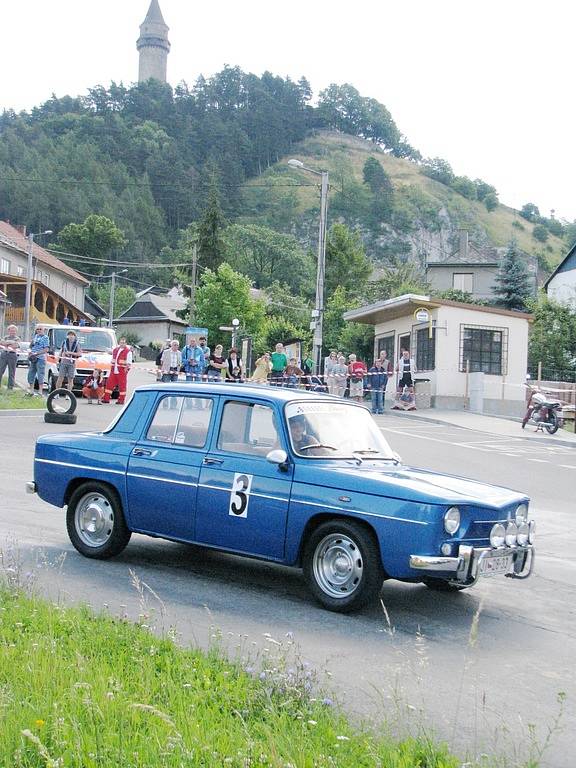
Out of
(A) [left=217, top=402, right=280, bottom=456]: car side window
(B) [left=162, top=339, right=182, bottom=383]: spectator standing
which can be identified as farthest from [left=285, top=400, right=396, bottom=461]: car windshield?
(B) [left=162, top=339, right=182, bottom=383]: spectator standing

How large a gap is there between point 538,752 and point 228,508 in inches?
138

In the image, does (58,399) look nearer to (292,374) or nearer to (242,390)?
(292,374)

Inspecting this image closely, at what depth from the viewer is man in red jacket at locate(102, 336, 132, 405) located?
24.6 meters

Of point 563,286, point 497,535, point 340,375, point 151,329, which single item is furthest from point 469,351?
point 151,329

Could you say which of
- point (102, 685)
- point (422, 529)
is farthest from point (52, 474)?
point (102, 685)

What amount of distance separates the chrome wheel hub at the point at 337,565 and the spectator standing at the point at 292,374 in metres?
20.4

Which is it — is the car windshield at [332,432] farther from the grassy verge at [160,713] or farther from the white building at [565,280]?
the white building at [565,280]

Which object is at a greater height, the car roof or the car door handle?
the car roof

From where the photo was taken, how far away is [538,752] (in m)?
4.34

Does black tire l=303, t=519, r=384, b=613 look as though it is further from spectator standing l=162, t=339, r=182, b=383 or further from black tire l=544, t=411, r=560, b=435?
black tire l=544, t=411, r=560, b=435

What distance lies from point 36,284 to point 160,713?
85.4 meters

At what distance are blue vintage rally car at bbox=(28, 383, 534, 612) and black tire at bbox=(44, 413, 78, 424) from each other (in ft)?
35.7

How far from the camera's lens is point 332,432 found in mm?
7656

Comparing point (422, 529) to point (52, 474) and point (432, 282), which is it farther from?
point (432, 282)
